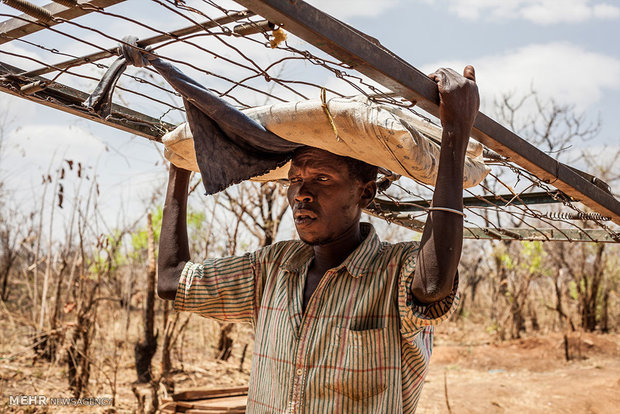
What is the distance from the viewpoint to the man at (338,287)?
1541 millimetres

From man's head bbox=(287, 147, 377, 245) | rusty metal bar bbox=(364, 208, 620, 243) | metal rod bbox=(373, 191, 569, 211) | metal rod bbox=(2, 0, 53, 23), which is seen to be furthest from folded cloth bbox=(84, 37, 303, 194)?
rusty metal bar bbox=(364, 208, 620, 243)

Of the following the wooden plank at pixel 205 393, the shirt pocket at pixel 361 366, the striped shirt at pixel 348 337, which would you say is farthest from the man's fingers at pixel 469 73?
the wooden plank at pixel 205 393

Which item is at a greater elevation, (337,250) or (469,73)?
(469,73)

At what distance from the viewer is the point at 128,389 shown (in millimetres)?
7207

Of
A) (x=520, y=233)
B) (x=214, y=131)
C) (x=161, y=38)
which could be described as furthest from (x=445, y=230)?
(x=520, y=233)

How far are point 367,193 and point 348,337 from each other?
56 cm

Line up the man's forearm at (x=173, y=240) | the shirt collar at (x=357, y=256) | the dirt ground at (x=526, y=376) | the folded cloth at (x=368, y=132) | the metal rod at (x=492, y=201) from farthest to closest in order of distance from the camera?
the dirt ground at (x=526, y=376) → the metal rod at (x=492, y=201) → the man's forearm at (x=173, y=240) → the shirt collar at (x=357, y=256) → the folded cloth at (x=368, y=132)

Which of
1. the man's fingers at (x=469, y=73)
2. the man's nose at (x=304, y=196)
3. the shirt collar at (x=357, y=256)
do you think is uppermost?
the man's fingers at (x=469, y=73)

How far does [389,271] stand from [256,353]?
556mm

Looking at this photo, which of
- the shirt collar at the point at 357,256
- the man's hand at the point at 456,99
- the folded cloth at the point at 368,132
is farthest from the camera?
the shirt collar at the point at 357,256

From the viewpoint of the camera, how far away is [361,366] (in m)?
1.70

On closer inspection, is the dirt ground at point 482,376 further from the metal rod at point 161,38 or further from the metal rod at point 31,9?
the metal rod at point 31,9

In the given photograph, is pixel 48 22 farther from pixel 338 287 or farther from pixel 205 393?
pixel 205 393

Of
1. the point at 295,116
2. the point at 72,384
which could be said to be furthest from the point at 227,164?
the point at 72,384
